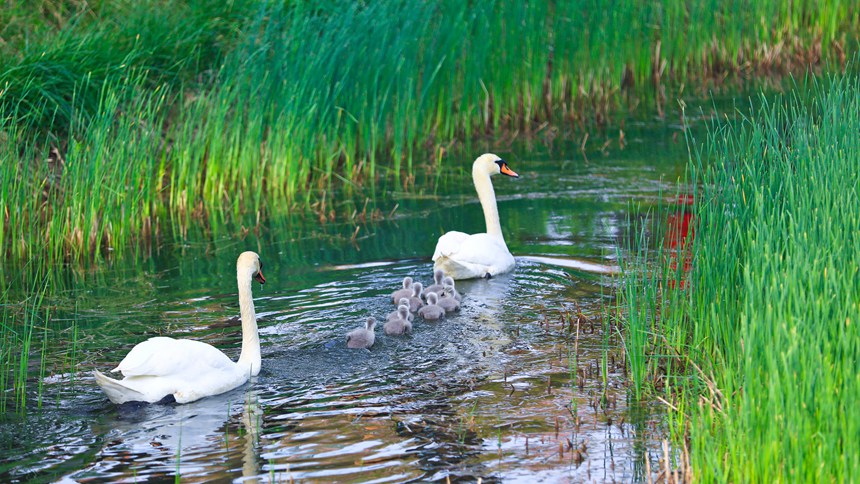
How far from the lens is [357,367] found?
7.80 m

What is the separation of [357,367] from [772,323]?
3308 mm

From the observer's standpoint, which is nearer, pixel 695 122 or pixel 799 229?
pixel 799 229

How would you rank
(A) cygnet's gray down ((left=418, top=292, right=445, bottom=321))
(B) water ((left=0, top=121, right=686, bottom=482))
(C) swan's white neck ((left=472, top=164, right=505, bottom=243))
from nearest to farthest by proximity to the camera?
(B) water ((left=0, top=121, right=686, bottom=482))
(A) cygnet's gray down ((left=418, top=292, right=445, bottom=321))
(C) swan's white neck ((left=472, top=164, right=505, bottom=243))

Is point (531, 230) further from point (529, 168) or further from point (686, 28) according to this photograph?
point (686, 28)

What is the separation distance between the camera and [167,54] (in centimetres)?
1370

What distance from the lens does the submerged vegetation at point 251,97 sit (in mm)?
11242

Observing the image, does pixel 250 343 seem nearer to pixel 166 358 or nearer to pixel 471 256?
pixel 166 358

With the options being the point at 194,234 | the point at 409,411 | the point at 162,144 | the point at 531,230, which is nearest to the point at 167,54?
the point at 162,144

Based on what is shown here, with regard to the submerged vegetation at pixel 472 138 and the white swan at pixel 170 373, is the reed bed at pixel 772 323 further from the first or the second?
the white swan at pixel 170 373

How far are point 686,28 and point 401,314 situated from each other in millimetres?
11054

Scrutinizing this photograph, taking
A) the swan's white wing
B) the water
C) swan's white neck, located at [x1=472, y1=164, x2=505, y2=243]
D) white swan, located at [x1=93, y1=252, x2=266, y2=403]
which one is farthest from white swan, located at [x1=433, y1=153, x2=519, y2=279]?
the swan's white wing

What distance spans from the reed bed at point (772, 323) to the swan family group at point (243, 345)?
1.69 meters

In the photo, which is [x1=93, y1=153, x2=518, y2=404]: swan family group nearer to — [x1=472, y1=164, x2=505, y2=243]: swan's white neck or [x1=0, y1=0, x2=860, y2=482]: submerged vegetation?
[x1=472, y1=164, x2=505, y2=243]: swan's white neck

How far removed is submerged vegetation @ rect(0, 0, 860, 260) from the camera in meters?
11.2
